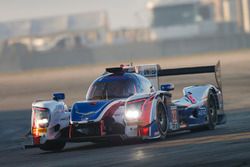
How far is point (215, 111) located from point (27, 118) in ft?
33.5

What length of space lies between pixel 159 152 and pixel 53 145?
3440mm

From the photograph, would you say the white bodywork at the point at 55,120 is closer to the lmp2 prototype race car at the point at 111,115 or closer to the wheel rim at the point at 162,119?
the lmp2 prototype race car at the point at 111,115

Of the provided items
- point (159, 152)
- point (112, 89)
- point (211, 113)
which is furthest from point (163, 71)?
point (159, 152)

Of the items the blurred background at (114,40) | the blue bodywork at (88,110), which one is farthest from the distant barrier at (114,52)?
the blue bodywork at (88,110)

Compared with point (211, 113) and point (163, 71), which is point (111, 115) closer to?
point (163, 71)

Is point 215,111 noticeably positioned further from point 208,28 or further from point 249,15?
point 249,15

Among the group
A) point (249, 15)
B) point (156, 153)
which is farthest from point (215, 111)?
point (249, 15)

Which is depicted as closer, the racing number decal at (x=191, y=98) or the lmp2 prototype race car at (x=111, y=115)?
the lmp2 prototype race car at (x=111, y=115)

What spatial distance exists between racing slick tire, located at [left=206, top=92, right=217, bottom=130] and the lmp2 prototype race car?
1045mm

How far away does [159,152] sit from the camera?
15.9m

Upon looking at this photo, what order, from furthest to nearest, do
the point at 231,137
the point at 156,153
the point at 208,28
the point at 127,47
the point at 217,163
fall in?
the point at 208,28 < the point at 127,47 < the point at 231,137 < the point at 156,153 < the point at 217,163

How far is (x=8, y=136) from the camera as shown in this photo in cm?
2416

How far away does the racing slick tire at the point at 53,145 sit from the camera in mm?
18391

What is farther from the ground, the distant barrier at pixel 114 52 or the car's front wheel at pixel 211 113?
the distant barrier at pixel 114 52
